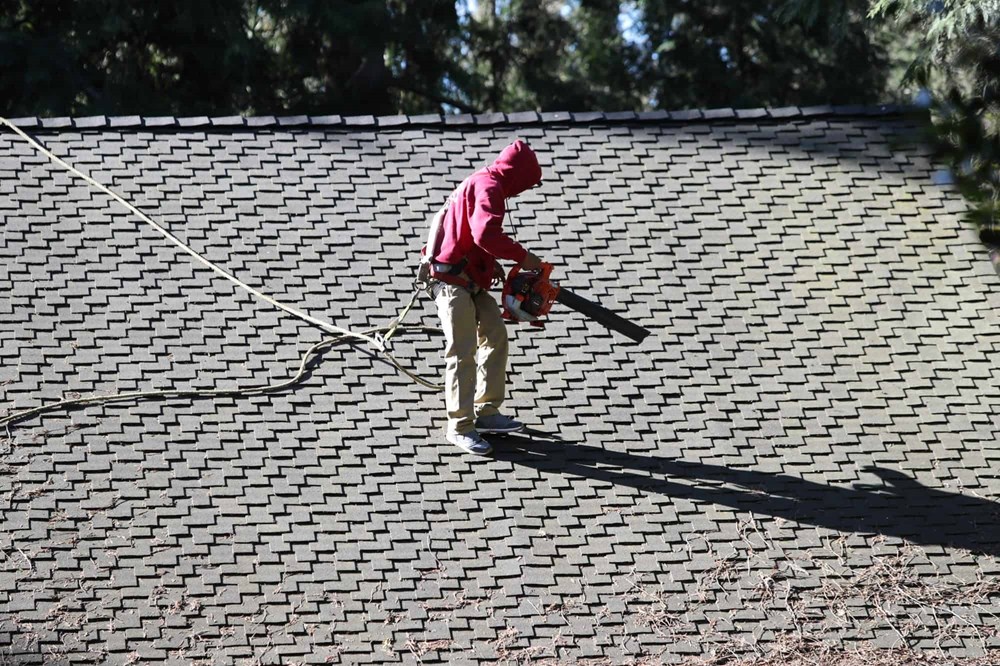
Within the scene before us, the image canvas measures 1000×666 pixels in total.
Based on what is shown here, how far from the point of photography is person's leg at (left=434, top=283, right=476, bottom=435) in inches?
315

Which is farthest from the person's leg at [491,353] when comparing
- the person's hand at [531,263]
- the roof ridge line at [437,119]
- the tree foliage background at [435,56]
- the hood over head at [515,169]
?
the tree foliage background at [435,56]

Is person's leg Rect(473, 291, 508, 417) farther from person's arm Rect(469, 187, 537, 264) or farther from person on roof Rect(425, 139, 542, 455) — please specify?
person's arm Rect(469, 187, 537, 264)

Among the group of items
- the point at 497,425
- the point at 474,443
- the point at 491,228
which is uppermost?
the point at 491,228

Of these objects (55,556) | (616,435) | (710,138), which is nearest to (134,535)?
(55,556)

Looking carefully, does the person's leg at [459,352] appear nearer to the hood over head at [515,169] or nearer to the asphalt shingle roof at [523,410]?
the asphalt shingle roof at [523,410]

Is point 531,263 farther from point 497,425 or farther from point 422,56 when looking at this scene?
point 422,56

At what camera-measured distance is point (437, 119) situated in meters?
10.7

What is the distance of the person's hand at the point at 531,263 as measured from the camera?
309 inches

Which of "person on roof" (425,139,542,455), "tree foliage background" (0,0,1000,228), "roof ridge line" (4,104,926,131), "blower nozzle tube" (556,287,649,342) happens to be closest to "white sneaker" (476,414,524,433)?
"person on roof" (425,139,542,455)

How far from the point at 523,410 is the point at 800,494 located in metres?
1.73

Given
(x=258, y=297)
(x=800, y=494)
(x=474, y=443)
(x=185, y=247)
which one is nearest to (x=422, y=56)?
(x=185, y=247)

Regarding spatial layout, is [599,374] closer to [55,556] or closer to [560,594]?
[560,594]

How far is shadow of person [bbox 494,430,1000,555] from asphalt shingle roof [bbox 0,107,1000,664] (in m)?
0.02

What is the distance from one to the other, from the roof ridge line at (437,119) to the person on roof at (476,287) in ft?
8.92
